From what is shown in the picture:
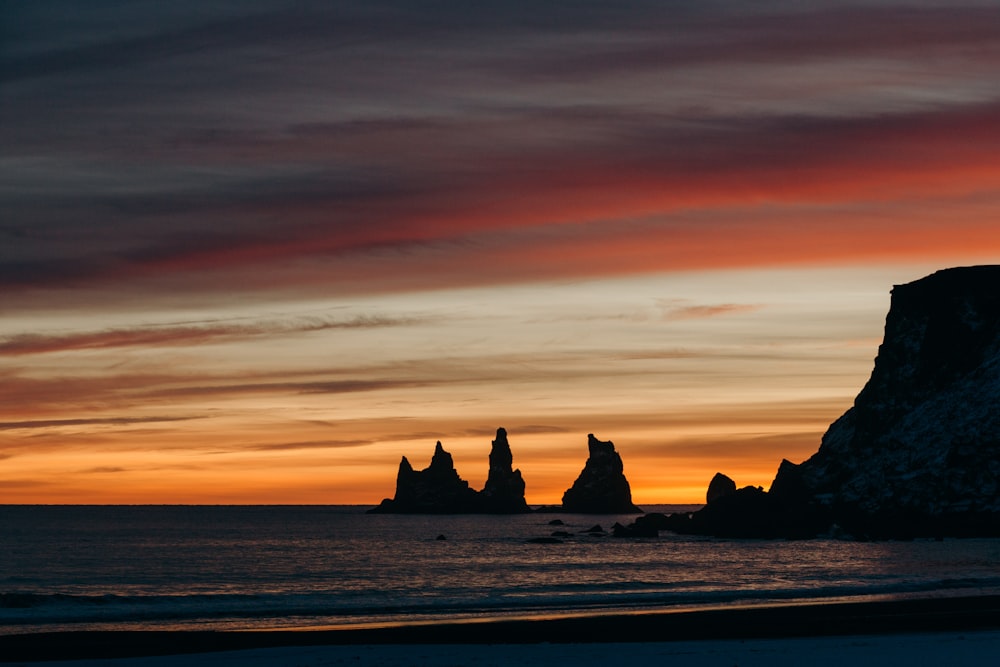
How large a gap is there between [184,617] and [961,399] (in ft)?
337

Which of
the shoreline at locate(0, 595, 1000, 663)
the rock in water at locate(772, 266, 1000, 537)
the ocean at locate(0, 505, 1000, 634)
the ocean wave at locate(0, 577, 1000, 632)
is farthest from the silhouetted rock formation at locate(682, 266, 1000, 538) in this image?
the shoreline at locate(0, 595, 1000, 663)

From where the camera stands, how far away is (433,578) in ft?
268

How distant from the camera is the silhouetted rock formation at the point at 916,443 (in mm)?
124062

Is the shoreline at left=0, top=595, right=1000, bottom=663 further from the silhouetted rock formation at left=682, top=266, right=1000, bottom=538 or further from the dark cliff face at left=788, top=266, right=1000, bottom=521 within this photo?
the dark cliff face at left=788, top=266, right=1000, bottom=521

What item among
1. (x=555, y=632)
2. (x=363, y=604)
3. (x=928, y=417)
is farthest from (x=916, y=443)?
(x=555, y=632)

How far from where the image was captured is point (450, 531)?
612 feet

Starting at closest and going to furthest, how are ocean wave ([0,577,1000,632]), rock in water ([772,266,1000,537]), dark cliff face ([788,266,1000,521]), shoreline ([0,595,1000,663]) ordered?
shoreline ([0,595,1000,663]), ocean wave ([0,577,1000,632]), rock in water ([772,266,1000,537]), dark cliff face ([788,266,1000,521])

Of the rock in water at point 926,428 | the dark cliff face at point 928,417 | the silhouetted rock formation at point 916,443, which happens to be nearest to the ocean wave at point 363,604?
the rock in water at point 926,428

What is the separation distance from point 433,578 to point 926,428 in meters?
72.6

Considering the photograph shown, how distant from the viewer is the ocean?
5319 cm

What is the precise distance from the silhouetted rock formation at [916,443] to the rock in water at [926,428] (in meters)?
0.12

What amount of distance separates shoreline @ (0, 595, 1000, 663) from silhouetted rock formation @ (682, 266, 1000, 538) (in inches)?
3089

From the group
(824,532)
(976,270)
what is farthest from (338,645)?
(976,270)

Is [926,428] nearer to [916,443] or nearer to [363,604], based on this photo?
[916,443]
